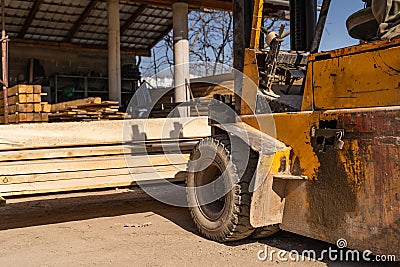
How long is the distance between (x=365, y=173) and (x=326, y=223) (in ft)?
1.91

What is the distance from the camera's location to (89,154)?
5.60m

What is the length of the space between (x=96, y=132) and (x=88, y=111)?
6.19m

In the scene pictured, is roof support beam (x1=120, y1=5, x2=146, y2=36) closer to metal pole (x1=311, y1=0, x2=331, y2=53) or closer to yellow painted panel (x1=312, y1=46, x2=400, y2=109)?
metal pole (x1=311, y1=0, x2=331, y2=53)

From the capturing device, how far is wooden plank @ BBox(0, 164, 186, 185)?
5.18 metres

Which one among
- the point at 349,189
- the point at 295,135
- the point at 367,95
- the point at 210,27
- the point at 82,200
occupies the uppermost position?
→ the point at 210,27

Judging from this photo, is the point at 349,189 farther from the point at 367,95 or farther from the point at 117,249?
the point at 117,249

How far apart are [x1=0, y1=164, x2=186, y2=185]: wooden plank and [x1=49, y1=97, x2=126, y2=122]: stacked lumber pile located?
232 inches

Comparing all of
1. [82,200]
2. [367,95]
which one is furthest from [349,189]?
[82,200]

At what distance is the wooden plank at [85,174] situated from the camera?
518 centimetres

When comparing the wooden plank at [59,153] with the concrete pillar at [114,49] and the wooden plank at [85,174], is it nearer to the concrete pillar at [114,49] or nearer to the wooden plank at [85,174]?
the wooden plank at [85,174]

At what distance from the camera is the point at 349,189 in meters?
3.66

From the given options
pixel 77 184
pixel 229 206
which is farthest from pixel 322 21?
pixel 77 184

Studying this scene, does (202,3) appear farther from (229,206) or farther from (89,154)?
(229,206)

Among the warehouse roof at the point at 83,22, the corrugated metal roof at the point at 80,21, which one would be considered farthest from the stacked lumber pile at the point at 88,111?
the corrugated metal roof at the point at 80,21
